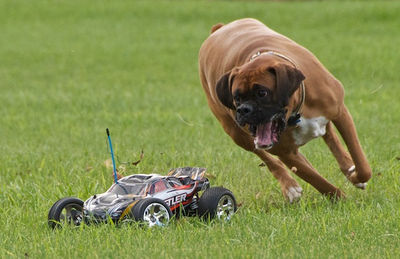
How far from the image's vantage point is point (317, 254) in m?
4.57

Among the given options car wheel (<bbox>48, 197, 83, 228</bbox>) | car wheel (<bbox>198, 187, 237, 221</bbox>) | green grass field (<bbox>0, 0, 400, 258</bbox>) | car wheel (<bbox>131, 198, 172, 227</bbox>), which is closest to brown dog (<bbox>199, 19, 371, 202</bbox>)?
green grass field (<bbox>0, 0, 400, 258</bbox>)

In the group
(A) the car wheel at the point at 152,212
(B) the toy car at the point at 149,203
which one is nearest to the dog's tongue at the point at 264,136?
(B) the toy car at the point at 149,203

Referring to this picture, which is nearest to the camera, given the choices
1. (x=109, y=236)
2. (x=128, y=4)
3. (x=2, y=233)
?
(x=109, y=236)

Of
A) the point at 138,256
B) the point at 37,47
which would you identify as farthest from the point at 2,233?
the point at 37,47

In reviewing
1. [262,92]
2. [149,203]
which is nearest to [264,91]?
[262,92]

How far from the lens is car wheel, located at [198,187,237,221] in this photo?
18.5ft

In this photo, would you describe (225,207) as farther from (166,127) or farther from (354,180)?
(166,127)

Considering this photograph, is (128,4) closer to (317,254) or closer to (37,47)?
(37,47)

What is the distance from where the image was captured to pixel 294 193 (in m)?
6.47

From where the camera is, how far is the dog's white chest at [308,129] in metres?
6.14

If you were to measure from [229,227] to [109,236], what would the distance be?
81cm

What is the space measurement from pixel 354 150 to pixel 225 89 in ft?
4.79

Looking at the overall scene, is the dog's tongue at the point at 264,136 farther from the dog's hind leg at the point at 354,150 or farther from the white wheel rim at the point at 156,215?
the dog's hind leg at the point at 354,150

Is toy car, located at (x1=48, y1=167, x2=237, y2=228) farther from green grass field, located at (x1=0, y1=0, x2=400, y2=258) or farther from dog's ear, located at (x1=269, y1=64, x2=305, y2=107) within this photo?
dog's ear, located at (x1=269, y1=64, x2=305, y2=107)
